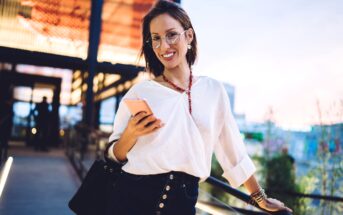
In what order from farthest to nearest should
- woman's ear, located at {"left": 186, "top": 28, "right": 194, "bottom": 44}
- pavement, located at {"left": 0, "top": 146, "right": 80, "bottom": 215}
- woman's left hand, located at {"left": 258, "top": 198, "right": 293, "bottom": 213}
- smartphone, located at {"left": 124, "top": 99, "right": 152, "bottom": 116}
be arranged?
pavement, located at {"left": 0, "top": 146, "right": 80, "bottom": 215}, woman's ear, located at {"left": 186, "top": 28, "right": 194, "bottom": 44}, woman's left hand, located at {"left": 258, "top": 198, "right": 293, "bottom": 213}, smartphone, located at {"left": 124, "top": 99, "right": 152, "bottom": 116}

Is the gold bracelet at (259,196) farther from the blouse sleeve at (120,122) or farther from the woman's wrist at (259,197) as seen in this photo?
the blouse sleeve at (120,122)

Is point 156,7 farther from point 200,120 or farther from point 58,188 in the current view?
point 58,188

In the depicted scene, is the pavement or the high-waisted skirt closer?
the high-waisted skirt

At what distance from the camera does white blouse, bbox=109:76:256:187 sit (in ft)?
3.68

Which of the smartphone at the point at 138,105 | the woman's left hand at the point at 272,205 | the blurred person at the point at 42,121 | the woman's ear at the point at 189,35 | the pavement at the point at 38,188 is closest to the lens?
the smartphone at the point at 138,105

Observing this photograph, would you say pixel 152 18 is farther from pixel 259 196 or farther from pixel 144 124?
pixel 259 196

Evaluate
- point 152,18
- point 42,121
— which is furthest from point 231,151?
point 42,121

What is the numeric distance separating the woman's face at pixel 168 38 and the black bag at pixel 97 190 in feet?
1.52

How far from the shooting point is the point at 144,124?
1.09 m

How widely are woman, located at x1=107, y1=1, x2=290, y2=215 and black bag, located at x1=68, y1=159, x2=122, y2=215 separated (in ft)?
0.18

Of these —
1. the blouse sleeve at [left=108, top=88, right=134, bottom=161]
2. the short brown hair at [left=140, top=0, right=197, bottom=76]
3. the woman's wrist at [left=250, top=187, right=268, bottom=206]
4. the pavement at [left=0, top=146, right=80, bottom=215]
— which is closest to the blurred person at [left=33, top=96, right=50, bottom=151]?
the pavement at [left=0, top=146, right=80, bottom=215]

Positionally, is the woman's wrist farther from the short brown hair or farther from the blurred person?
the blurred person

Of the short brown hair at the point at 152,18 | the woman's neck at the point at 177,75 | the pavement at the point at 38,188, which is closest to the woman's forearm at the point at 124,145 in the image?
the woman's neck at the point at 177,75

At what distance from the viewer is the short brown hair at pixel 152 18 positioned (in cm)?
127
